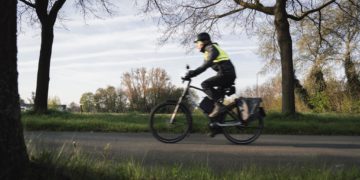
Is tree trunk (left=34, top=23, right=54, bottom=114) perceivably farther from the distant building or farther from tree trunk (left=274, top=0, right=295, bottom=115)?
tree trunk (left=274, top=0, right=295, bottom=115)

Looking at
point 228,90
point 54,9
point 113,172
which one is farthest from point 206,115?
point 54,9

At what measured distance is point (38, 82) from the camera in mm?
17062

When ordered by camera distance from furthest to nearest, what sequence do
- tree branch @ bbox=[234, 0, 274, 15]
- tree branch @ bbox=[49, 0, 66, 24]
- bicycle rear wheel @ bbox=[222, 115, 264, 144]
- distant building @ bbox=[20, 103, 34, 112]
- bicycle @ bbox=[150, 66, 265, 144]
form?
tree branch @ bbox=[234, 0, 274, 15] → tree branch @ bbox=[49, 0, 66, 24] → distant building @ bbox=[20, 103, 34, 112] → bicycle rear wheel @ bbox=[222, 115, 264, 144] → bicycle @ bbox=[150, 66, 265, 144]

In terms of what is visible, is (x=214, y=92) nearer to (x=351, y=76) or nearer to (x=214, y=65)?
(x=214, y=65)

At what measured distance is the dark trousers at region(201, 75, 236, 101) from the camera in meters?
8.49

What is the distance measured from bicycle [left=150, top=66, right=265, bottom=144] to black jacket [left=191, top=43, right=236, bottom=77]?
295 millimetres

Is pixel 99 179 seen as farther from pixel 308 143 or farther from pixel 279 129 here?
pixel 279 129

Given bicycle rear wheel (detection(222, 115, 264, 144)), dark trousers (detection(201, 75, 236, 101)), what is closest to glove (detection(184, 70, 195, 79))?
dark trousers (detection(201, 75, 236, 101))

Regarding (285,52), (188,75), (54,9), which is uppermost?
(54,9)

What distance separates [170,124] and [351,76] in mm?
27354

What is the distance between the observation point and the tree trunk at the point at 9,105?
385 cm

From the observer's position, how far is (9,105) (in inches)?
155

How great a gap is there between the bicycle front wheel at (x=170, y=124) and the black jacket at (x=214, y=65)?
2.45 feet

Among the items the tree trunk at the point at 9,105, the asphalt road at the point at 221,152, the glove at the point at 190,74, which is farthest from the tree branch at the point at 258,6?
the tree trunk at the point at 9,105
